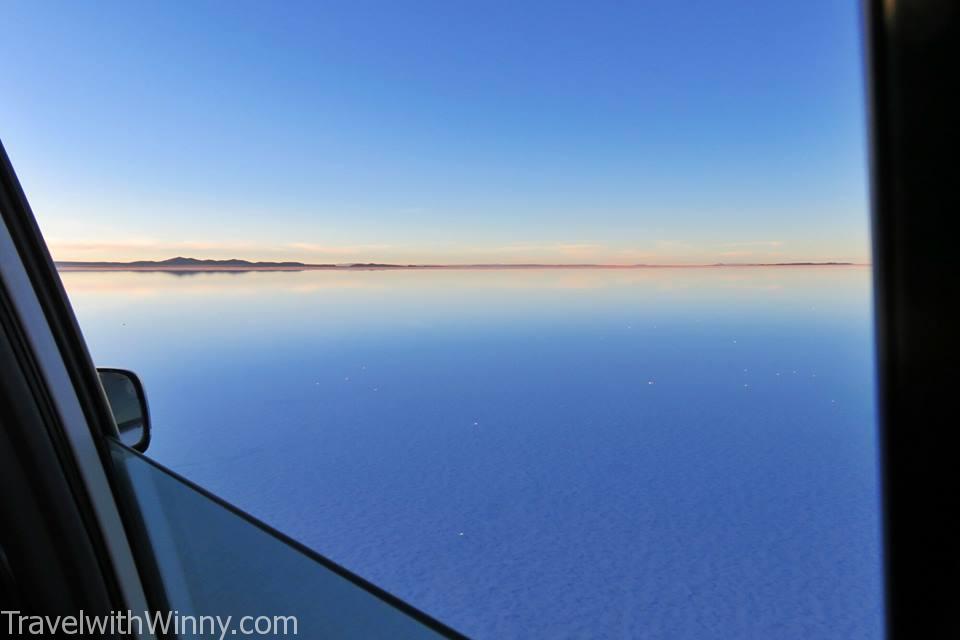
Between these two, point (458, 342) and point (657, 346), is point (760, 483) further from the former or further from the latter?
point (458, 342)

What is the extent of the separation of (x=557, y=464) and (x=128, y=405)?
59.0ft

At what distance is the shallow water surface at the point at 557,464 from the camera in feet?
44.2

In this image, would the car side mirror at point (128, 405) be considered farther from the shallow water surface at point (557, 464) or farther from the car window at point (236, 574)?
the shallow water surface at point (557, 464)

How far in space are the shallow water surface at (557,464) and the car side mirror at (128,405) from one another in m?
1.43

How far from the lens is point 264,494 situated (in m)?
16.6

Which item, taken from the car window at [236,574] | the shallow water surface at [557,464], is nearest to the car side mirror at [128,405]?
the car window at [236,574]

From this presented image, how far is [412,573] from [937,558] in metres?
15.8

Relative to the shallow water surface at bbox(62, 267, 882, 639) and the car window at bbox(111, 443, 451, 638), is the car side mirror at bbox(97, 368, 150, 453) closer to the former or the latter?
the car window at bbox(111, 443, 451, 638)

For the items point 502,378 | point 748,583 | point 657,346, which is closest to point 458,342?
point 502,378

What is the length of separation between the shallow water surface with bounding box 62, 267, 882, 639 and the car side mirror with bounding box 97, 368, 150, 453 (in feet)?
4.69

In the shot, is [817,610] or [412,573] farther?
[412,573]

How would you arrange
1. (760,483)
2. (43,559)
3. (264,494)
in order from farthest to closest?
(760,483), (264,494), (43,559)

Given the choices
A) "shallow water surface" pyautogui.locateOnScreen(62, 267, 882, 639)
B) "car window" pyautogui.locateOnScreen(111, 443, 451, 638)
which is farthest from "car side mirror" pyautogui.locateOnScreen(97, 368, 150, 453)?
"shallow water surface" pyautogui.locateOnScreen(62, 267, 882, 639)

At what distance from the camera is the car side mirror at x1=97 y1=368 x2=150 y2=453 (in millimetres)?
1230
